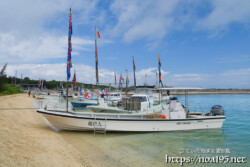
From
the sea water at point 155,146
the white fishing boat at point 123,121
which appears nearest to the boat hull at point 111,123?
the white fishing boat at point 123,121

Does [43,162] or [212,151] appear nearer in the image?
[43,162]

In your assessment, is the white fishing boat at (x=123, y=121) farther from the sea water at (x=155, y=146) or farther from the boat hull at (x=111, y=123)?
the sea water at (x=155, y=146)

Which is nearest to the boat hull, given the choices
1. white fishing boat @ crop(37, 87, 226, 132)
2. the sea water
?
white fishing boat @ crop(37, 87, 226, 132)

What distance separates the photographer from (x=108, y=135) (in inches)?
470

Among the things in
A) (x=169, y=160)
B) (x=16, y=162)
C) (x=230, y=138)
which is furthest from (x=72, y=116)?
(x=230, y=138)

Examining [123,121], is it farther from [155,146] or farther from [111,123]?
[155,146]

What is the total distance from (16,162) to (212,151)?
9.96m

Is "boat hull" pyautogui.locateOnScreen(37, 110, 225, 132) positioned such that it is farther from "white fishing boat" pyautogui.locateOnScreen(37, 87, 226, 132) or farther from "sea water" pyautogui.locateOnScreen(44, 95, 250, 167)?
"sea water" pyautogui.locateOnScreen(44, 95, 250, 167)

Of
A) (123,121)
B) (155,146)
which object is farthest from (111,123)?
(155,146)

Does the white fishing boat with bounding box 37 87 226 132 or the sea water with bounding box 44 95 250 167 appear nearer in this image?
the sea water with bounding box 44 95 250 167

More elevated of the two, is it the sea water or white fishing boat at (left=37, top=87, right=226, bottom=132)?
white fishing boat at (left=37, top=87, right=226, bottom=132)

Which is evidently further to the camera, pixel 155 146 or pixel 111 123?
pixel 111 123

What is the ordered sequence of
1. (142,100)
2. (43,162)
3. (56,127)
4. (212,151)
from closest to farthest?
(43,162), (212,151), (56,127), (142,100)

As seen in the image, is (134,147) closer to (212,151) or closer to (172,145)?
(172,145)
